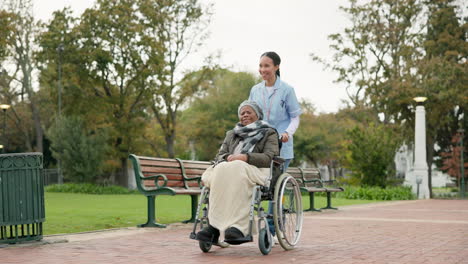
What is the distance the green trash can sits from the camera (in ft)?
21.3

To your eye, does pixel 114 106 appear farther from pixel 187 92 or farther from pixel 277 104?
pixel 277 104

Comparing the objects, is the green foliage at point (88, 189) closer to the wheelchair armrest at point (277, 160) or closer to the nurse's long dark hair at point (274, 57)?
the nurse's long dark hair at point (274, 57)

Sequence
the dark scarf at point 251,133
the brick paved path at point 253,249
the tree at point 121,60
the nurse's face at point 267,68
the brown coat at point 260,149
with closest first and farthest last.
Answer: the brick paved path at point 253,249 → the brown coat at point 260,149 → the dark scarf at point 251,133 → the nurse's face at point 267,68 → the tree at point 121,60

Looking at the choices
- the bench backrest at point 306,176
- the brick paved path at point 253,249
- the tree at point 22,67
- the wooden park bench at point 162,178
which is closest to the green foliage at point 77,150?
the tree at point 22,67

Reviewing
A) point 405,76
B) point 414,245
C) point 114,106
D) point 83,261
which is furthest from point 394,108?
point 83,261

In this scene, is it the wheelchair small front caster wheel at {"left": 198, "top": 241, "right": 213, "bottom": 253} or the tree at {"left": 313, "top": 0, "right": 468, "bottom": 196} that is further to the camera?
the tree at {"left": 313, "top": 0, "right": 468, "bottom": 196}

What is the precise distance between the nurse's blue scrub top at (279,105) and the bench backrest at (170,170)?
2567 mm

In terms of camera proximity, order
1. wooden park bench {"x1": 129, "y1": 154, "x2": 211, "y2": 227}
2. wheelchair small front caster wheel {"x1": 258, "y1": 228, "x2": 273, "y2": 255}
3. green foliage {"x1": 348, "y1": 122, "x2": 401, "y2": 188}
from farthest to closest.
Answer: green foliage {"x1": 348, "y1": 122, "x2": 401, "y2": 188}, wooden park bench {"x1": 129, "y1": 154, "x2": 211, "y2": 227}, wheelchair small front caster wheel {"x1": 258, "y1": 228, "x2": 273, "y2": 255}

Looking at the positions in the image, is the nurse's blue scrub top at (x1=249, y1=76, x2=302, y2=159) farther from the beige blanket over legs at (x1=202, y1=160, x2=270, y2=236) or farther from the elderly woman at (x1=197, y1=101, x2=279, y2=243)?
the beige blanket over legs at (x1=202, y1=160, x2=270, y2=236)

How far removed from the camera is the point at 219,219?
18.6 ft

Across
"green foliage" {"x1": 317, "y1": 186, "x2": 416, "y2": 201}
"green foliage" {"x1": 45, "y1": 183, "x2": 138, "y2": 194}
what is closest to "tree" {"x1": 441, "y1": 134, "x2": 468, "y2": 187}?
"green foliage" {"x1": 317, "y1": 186, "x2": 416, "y2": 201}

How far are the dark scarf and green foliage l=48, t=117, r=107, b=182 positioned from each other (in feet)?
87.7

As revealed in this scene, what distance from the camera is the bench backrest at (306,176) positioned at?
43.5 feet

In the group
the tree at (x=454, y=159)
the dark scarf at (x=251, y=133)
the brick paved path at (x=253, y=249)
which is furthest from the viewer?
the tree at (x=454, y=159)
